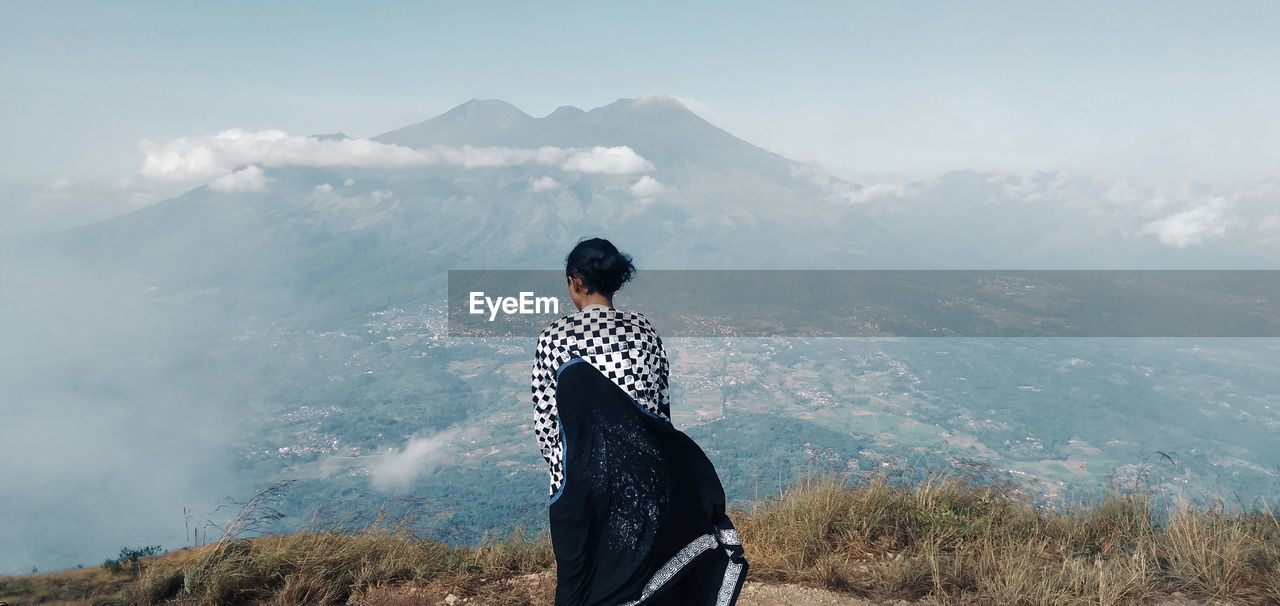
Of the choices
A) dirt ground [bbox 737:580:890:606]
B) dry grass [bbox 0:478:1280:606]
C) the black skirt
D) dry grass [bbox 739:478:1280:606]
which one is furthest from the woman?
dry grass [bbox 739:478:1280:606]

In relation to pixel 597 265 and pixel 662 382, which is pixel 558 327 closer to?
pixel 597 265

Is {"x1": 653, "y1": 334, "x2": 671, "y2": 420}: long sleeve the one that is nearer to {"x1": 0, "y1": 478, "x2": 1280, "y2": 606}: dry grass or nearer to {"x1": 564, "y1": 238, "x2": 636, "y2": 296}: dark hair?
{"x1": 564, "y1": 238, "x2": 636, "y2": 296}: dark hair

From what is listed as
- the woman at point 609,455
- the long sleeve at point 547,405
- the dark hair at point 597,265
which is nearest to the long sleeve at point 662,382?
the woman at point 609,455

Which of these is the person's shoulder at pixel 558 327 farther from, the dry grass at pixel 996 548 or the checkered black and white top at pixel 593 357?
the dry grass at pixel 996 548

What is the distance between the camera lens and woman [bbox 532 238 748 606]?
92.0 inches

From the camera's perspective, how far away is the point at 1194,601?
3.60 meters

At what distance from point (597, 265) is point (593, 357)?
315 millimetres

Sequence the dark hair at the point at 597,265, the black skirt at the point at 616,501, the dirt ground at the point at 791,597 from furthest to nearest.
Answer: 1. the dirt ground at the point at 791,597
2. the dark hair at the point at 597,265
3. the black skirt at the point at 616,501

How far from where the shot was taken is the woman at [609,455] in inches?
92.0

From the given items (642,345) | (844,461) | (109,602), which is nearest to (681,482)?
(642,345)

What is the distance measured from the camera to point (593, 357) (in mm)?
2371

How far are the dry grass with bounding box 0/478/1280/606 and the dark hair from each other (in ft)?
7.37

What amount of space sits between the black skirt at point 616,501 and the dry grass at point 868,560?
A: 68.1 inches

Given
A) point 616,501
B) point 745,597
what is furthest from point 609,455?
point 745,597
